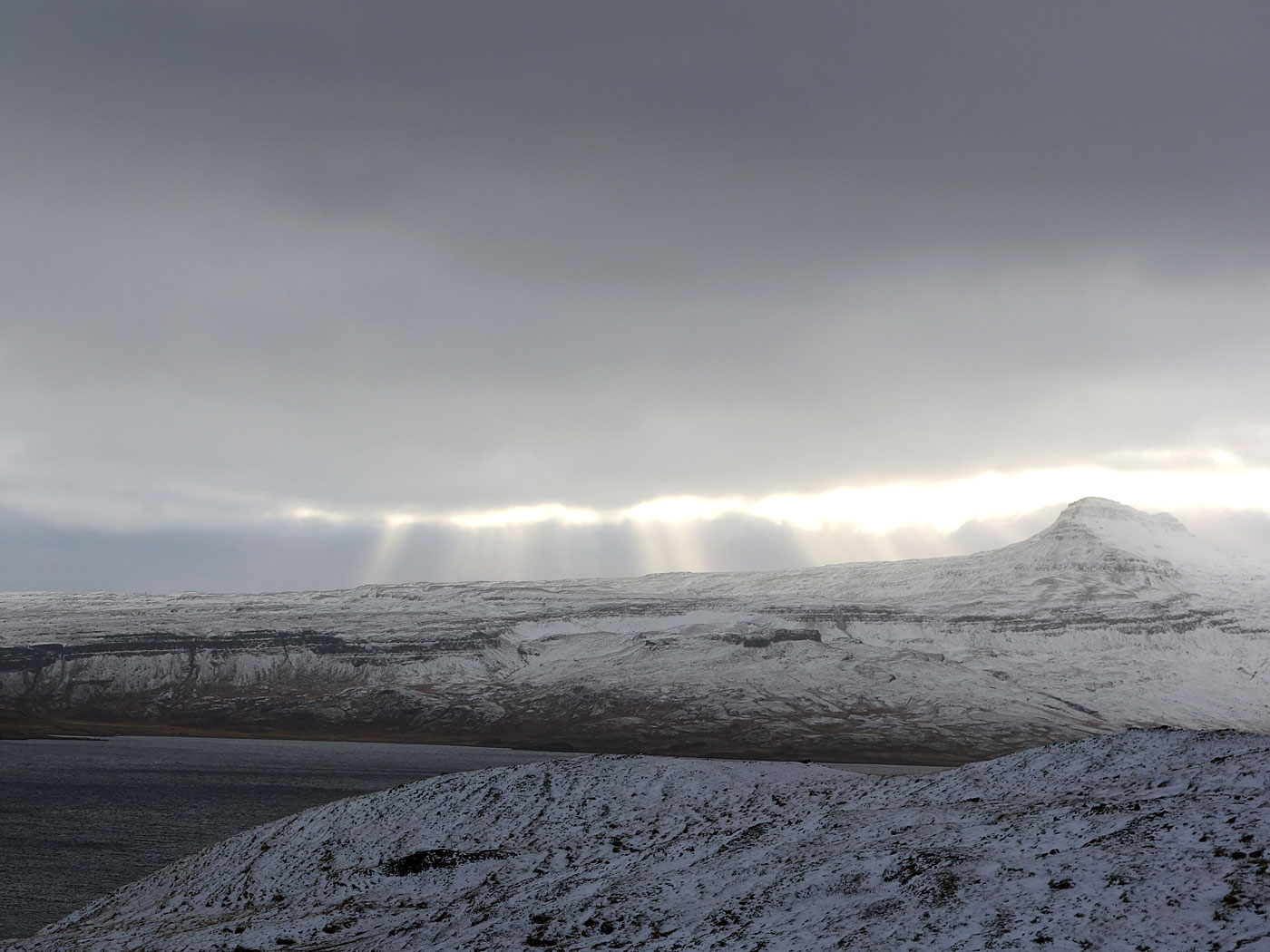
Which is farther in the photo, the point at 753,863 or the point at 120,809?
the point at 120,809

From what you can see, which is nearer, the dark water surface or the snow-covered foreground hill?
the snow-covered foreground hill

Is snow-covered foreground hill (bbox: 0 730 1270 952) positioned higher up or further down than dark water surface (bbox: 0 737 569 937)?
higher up

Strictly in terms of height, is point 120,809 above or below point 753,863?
below

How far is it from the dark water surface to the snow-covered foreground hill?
1747 centimetres

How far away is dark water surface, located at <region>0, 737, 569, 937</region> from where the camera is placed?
69.7 m

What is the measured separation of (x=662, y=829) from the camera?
48.9 meters

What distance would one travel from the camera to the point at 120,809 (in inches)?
4377

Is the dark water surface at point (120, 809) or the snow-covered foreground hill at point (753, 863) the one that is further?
the dark water surface at point (120, 809)

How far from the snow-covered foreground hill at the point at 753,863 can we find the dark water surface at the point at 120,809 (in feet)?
57.3

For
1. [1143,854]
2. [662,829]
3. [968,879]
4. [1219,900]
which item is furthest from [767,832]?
[1219,900]

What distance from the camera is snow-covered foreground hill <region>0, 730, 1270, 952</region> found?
27.8m

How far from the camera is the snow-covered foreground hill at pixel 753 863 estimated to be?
27.8 meters

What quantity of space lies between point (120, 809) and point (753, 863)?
310 ft

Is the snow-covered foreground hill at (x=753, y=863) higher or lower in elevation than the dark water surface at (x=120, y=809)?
higher
